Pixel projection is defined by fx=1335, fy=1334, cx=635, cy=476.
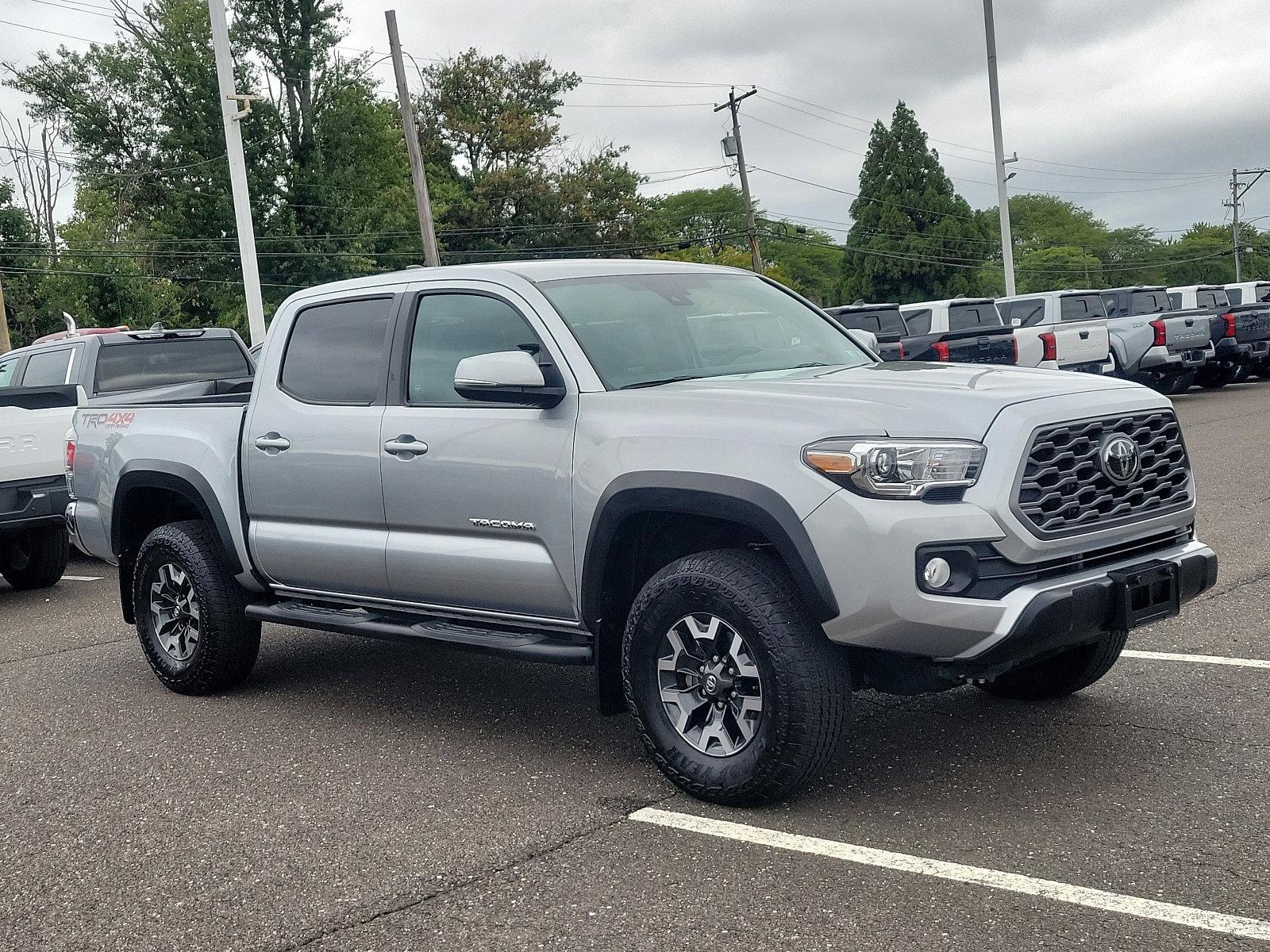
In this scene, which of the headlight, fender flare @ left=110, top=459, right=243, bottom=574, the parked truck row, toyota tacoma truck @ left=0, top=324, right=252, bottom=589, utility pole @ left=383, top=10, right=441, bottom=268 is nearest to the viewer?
the headlight

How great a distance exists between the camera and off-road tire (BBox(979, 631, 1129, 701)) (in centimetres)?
516

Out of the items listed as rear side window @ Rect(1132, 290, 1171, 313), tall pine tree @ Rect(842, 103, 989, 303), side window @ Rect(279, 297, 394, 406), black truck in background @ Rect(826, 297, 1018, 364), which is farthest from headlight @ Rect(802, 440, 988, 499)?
tall pine tree @ Rect(842, 103, 989, 303)

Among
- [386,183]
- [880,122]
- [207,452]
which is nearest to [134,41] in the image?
[386,183]

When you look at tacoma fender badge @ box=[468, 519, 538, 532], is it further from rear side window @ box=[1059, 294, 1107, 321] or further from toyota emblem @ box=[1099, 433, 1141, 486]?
rear side window @ box=[1059, 294, 1107, 321]

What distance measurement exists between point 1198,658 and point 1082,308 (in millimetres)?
18222

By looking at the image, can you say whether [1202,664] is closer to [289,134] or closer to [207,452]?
[207,452]

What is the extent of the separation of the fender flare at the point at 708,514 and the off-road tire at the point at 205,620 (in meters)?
2.29

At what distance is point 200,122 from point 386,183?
981 cm

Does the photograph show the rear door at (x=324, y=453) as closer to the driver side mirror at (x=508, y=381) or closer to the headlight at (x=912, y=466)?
the driver side mirror at (x=508, y=381)

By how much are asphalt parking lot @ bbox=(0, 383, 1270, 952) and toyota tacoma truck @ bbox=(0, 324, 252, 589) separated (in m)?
3.11

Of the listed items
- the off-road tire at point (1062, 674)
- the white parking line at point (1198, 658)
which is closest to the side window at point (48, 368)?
the off-road tire at point (1062, 674)

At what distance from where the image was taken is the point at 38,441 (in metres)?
9.41

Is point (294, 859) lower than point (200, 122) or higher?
lower

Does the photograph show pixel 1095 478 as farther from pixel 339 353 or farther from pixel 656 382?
pixel 339 353
